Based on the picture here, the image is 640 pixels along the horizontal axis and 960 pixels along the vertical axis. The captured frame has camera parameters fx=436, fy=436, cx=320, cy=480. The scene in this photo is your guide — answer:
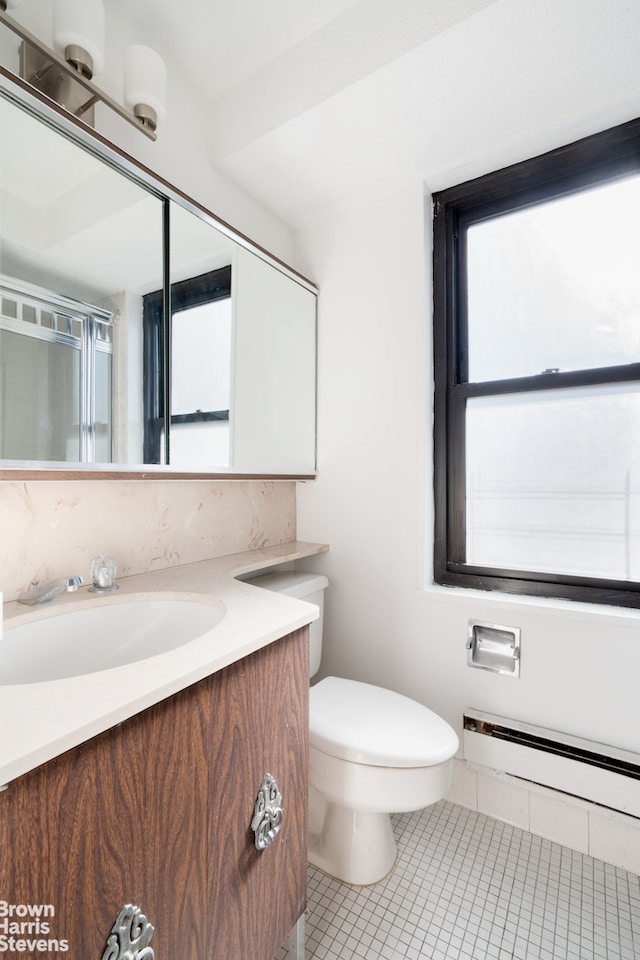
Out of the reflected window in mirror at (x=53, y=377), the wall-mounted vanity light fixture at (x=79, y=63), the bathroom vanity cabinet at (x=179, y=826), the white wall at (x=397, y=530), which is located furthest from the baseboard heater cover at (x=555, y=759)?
the wall-mounted vanity light fixture at (x=79, y=63)

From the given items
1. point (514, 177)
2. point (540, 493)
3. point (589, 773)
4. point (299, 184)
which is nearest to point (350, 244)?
point (299, 184)

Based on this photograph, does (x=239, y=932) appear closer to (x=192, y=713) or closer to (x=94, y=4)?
(x=192, y=713)

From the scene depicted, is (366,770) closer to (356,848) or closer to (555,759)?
(356,848)

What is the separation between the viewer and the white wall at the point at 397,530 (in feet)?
4.19

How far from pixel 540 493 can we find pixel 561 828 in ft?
3.30

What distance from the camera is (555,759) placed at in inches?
50.2

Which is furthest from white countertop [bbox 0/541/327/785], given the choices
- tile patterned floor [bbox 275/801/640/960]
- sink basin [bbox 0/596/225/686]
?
tile patterned floor [bbox 275/801/640/960]

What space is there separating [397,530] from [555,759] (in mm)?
811

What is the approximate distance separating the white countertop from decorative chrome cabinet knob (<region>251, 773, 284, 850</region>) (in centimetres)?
29

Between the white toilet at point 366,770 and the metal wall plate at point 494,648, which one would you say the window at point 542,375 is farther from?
the white toilet at point 366,770

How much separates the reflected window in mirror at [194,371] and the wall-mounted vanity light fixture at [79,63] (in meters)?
0.39

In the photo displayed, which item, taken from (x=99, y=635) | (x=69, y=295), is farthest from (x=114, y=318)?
(x=99, y=635)

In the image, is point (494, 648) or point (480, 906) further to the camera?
point (494, 648)

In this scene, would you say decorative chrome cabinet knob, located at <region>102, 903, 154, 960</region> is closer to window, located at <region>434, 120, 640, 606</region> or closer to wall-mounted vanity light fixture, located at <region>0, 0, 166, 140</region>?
window, located at <region>434, 120, 640, 606</region>
